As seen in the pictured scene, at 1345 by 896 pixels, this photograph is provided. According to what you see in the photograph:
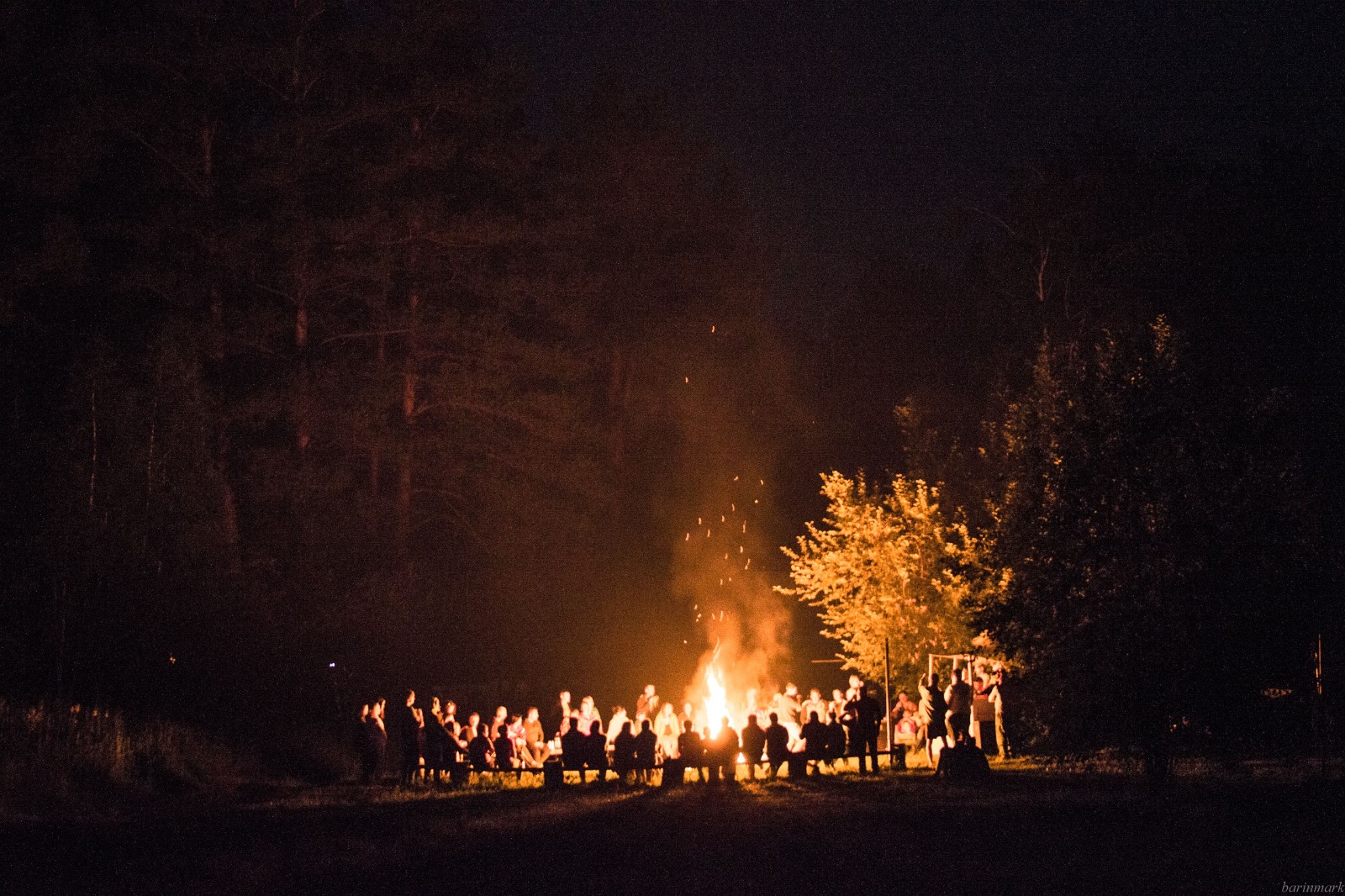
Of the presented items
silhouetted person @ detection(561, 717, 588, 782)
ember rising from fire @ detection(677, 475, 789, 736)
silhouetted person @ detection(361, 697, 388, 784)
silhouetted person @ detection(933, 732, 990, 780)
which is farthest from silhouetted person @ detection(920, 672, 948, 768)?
ember rising from fire @ detection(677, 475, 789, 736)

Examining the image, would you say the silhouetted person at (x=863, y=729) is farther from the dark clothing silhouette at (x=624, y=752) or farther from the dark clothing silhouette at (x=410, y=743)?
the dark clothing silhouette at (x=410, y=743)

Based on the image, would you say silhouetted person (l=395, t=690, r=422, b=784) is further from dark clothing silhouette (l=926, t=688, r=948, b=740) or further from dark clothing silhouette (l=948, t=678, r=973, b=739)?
dark clothing silhouette (l=948, t=678, r=973, b=739)

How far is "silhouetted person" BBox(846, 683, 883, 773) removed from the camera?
20359 millimetres

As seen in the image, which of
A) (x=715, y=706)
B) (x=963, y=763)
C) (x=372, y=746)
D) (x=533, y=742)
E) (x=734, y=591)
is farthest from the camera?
(x=734, y=591)

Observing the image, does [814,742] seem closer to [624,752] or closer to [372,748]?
[624,752]

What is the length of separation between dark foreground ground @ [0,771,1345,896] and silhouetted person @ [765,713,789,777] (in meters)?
3.13

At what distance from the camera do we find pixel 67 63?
24.6 metres

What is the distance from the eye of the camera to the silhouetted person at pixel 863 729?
20359mm

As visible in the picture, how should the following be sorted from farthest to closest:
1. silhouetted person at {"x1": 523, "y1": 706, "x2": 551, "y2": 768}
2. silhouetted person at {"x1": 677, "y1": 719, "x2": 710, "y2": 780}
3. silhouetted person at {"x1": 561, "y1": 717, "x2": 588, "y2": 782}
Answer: silhouetted person at {"x1": 523, "y1": 706, "x2": 551, "y2": 768} < silhouetted person at {"x1": 677, "y1": 719, "x2": 710, "y2": 780} < silhouetted person at {"x1": 561, "y1": 717, "x2": 588, "y2": 782}

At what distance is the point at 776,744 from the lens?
20.1 metres

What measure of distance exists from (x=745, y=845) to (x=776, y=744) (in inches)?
324

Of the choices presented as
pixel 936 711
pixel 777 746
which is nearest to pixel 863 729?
pixel 936 711

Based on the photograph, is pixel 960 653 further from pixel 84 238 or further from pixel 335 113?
pixel 84 238

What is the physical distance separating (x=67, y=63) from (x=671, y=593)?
23.4 meters
